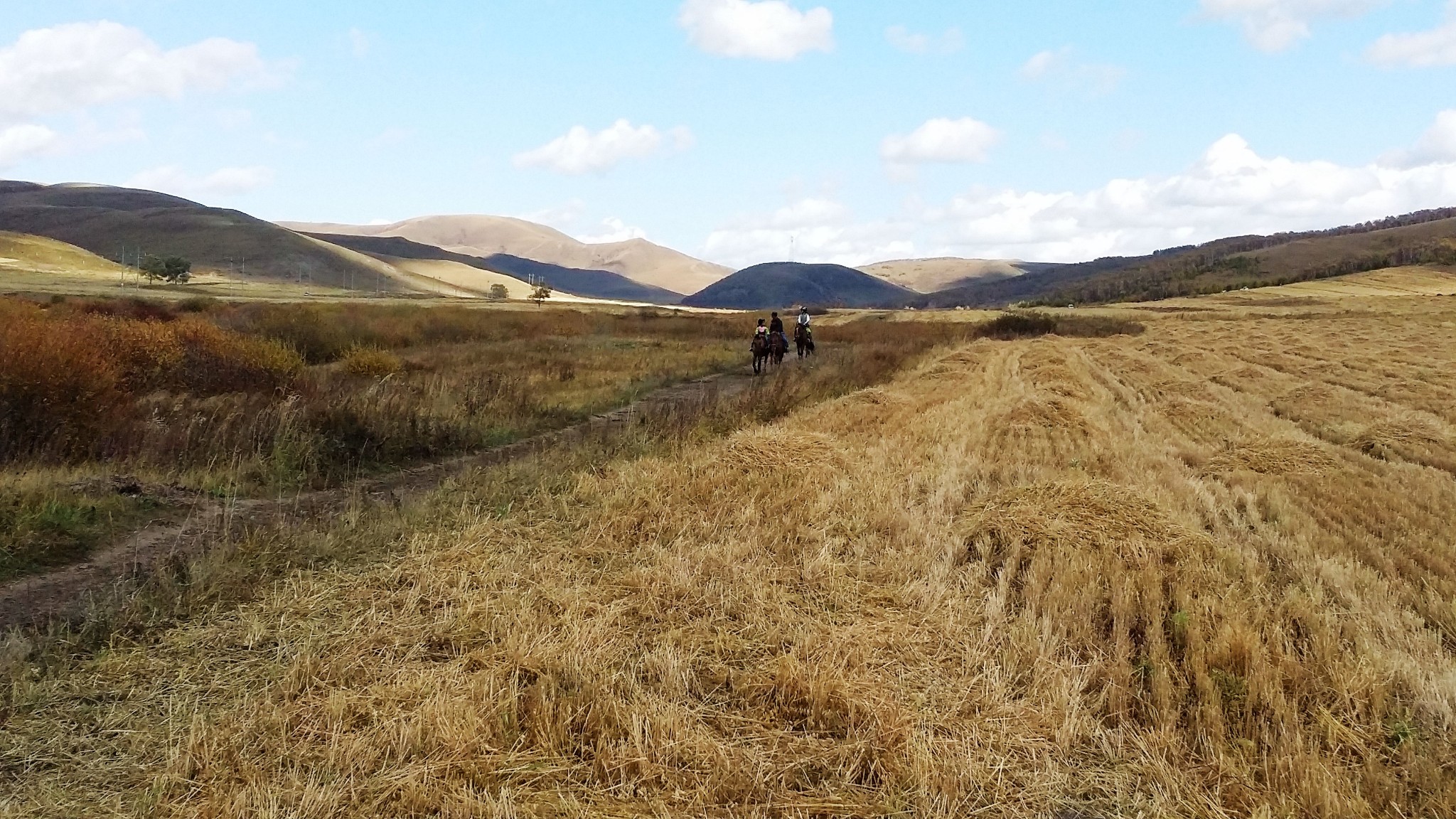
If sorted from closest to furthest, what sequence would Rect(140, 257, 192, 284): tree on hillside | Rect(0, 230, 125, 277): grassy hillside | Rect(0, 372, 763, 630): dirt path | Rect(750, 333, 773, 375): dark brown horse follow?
1. Rect(0, 372, 763, 630): dirt path
2. Rect(750, 333, 773, 375): dark brown horse
3. Rect(0, 230, 125, 277): grassy hillside
4. Rect(140, 257, 192, 284): tree on hillside

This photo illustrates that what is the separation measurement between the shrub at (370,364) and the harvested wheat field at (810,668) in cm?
1548

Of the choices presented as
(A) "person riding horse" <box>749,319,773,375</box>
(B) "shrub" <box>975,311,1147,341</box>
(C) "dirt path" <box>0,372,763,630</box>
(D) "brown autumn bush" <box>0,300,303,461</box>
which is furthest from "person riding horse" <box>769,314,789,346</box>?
(B) "shrub" <box>975,311,1147,341</box>

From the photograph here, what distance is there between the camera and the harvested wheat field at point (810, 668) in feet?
12.3

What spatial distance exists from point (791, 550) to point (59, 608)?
228 inches

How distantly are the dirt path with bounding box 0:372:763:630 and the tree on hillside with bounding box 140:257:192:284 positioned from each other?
140m

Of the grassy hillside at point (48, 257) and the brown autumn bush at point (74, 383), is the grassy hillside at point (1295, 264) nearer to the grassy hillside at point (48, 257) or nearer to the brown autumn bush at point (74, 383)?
the brown autumn bush at point (74, 383)

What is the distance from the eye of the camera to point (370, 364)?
22656mm

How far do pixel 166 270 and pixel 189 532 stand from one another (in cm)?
15158

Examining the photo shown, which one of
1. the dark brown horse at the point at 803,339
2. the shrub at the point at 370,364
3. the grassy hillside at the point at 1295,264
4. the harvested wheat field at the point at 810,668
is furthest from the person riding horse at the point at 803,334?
the grassy hillside at the point at 1295,264

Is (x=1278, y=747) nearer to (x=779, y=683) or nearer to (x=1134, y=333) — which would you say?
(x=779, y=683)

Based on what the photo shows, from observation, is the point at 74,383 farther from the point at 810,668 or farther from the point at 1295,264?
the point at 1295,264

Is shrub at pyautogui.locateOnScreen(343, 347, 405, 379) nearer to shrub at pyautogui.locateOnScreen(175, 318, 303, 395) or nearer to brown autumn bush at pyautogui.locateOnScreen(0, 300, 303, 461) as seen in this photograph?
shrub at pyautogui.locateOnScreen(175, 318, 303, 395)

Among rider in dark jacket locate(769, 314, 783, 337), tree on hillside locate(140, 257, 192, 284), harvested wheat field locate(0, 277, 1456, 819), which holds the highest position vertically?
tree on hillside locate(140, 257, 192, 284)

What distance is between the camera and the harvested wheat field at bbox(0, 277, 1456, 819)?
374cm
